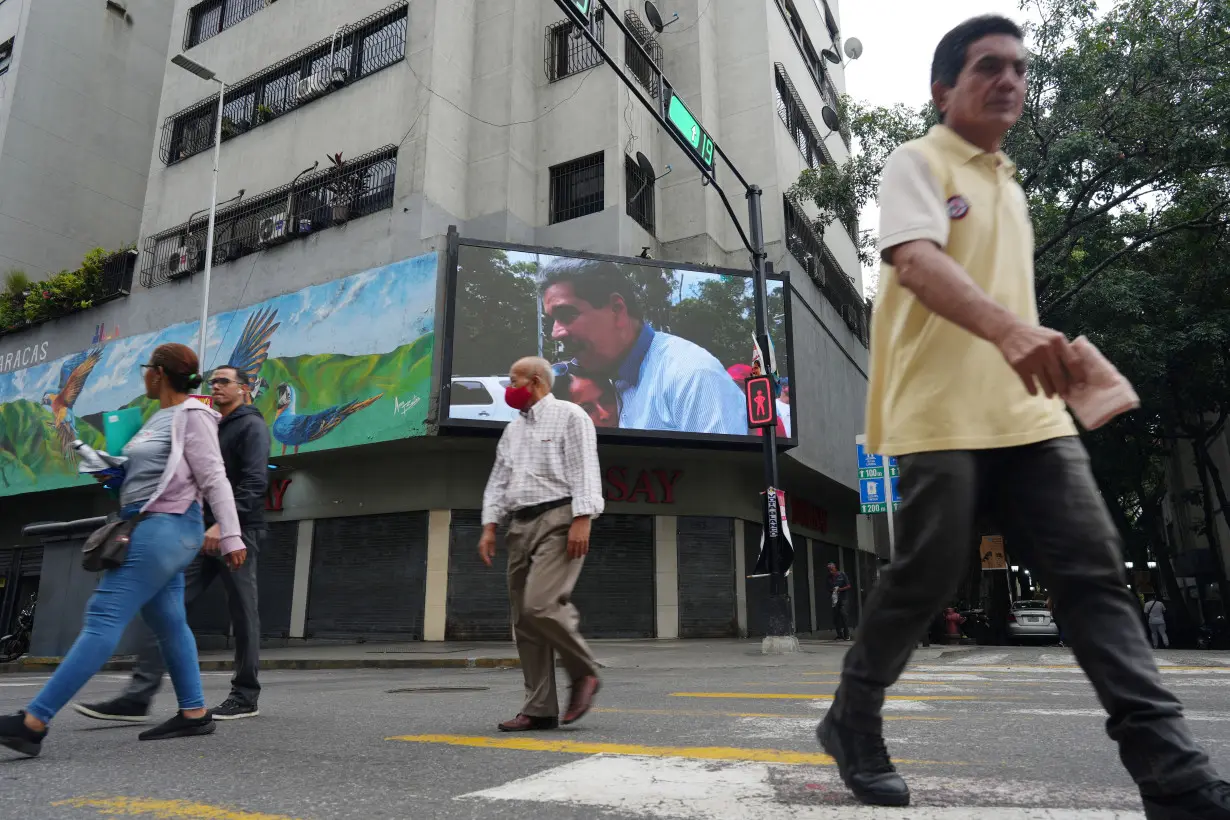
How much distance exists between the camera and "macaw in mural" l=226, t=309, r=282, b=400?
64.2 feet

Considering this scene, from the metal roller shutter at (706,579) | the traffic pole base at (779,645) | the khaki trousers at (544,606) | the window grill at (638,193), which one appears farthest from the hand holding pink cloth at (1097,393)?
the window grill at (638,193)

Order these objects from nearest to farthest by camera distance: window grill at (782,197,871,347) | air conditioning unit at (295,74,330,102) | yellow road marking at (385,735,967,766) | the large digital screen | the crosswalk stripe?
1. the crosswalk stripe
2. yellow road marking at (385,735,967,766)
3. the large digital screen
4. air conditioning unit at (295,74,330,102)
5. window grill at (782,197,871,347)

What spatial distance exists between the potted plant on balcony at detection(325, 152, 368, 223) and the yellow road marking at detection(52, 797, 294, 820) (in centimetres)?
1846

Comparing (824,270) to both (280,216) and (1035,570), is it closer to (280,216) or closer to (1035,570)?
(280,216)

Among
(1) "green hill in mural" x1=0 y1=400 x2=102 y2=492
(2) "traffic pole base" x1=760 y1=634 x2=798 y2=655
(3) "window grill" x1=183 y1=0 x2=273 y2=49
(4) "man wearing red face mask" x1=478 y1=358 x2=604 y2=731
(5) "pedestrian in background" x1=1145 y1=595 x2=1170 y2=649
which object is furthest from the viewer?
(3) "window grill" x1=183 y1=0 x2=273 y2=49

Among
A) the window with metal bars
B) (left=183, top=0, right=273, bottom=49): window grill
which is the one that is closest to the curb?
the window with metal bars

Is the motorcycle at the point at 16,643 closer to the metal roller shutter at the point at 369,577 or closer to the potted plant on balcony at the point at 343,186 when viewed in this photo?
the metal roller shutter at the point at 369,577

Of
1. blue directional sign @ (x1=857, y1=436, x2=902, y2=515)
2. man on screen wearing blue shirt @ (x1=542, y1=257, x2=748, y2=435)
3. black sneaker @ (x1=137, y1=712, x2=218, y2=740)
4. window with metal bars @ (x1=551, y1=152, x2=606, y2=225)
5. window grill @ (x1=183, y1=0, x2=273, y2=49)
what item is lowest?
black sneaker @ (x1=137, y1=712, x2=218, y2=740)

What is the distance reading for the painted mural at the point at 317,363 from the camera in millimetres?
17359

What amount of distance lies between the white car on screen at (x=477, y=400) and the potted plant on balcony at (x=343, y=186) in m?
5.51

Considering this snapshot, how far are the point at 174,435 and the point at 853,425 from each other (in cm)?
2285

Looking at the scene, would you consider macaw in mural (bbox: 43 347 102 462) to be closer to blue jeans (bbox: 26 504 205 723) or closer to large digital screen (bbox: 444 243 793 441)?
large digital screen (bbox: 444 243 793 441)

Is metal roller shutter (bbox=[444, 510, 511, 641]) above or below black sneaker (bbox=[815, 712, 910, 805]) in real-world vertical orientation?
above

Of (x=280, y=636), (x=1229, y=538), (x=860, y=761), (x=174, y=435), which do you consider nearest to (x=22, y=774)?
(x=174, y=435)
